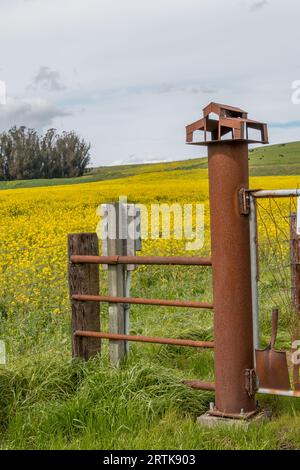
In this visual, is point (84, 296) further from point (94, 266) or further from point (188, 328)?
point (188, 328)

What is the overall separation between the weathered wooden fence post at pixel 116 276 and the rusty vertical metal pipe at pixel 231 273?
104cm

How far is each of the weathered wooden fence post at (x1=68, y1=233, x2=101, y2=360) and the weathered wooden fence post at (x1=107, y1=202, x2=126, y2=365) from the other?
0.13 metres

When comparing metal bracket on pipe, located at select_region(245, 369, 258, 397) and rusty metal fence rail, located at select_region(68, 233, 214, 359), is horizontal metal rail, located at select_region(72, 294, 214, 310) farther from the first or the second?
metal bracket on pipe, located at select_region(245, 369, 258, 397)

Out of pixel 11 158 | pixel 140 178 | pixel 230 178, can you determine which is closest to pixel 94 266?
pixel 230 178

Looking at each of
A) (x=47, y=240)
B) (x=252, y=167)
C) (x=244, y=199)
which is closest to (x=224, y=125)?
(x=244, y=199)

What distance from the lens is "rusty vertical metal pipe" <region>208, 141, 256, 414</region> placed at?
4.08 meters

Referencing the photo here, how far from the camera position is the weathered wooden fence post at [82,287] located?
4.95 metres

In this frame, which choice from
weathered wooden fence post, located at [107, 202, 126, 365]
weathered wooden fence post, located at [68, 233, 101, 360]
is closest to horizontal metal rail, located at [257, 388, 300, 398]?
weathered wooden fence post, located at [107, 202, 126, 365]

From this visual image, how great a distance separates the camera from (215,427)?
401 centimetres

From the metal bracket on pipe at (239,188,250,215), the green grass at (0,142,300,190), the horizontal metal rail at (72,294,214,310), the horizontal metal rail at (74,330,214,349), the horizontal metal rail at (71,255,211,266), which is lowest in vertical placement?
the horizontal metal rail at (74,330,214,349)

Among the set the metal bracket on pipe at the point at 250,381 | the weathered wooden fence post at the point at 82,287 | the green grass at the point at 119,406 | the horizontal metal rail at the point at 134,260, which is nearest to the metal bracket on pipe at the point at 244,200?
the horizontal metal rail at the point at 134,260

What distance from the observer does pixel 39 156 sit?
49.9 metres

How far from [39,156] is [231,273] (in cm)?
4691

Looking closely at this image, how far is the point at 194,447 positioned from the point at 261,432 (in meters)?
0.42
